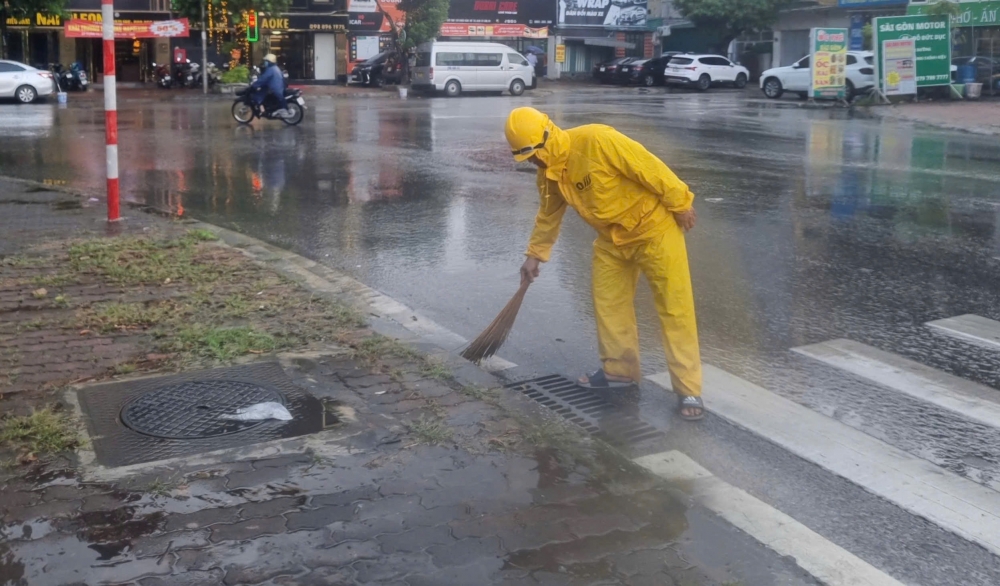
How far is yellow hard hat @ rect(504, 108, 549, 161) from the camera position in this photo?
4.98 meters

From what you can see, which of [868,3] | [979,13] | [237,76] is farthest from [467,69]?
[979,13]

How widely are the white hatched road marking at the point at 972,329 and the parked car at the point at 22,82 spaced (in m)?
27.9

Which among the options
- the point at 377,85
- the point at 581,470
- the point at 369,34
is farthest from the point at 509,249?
the point at 369,34

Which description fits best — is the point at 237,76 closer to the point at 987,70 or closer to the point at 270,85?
the point at 270,85

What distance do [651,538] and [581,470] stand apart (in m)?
0.61

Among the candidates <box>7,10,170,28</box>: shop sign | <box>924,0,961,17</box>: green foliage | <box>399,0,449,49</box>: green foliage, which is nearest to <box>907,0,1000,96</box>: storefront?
<box>924,0,961,17</box>: green foliage

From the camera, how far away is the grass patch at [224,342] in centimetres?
580

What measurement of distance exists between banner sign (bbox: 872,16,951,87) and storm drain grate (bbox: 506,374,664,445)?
84.1ft

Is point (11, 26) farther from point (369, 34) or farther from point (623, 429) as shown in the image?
point (623, 429)

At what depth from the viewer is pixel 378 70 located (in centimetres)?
4112

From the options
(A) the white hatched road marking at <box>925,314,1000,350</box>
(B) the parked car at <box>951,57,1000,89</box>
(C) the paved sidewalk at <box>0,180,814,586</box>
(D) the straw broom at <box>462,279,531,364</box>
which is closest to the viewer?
(C) the paved sidewalk at <box>0,180,814,586</box>

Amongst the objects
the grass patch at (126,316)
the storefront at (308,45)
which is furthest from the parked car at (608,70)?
the grass patch at (126,316)

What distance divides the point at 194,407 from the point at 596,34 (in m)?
48.3

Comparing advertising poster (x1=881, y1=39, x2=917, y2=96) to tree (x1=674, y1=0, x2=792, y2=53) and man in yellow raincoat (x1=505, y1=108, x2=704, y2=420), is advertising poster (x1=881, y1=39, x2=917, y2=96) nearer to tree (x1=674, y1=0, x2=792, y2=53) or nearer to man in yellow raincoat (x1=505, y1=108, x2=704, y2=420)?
tree (x1=674, y1=0, x2=792, y2=53)
